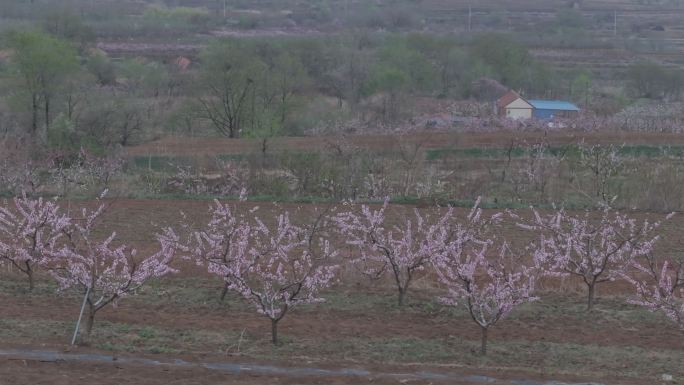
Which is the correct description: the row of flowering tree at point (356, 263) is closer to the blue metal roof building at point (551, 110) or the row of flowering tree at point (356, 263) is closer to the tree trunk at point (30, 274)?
the tree trunk at point (30, 274)

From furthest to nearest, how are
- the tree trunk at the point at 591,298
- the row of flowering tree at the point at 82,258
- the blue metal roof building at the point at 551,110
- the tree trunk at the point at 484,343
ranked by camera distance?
the blue metal roof building at the point at 551,110
the tree trunk at the point at 591,298
the row of flowering tree at the point at 82,258
the tree trunk at the point at 484,343

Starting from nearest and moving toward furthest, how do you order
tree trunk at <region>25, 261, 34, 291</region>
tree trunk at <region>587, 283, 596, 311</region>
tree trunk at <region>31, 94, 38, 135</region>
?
tree trunk at <region>587, 283, 596, 311</region> < tree trunk at <region>25, 261, 34, 291</region> < tree trunk at <region>31, 94, 38, 135</region>

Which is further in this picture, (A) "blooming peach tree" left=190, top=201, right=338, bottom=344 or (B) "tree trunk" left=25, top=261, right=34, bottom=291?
(B) "tree trunk" left=25, top=261, right=34, bottom=291

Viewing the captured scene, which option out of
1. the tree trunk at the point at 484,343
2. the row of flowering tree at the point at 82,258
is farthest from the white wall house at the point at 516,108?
the tree trunk at the point at 484,343

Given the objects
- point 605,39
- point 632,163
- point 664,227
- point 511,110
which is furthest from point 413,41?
point 664,227

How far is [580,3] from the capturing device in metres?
136

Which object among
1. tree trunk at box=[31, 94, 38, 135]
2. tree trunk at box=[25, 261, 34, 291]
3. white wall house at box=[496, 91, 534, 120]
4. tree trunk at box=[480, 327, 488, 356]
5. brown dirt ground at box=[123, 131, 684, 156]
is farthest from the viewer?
white wall house at box=[496, 91, 534, 120]

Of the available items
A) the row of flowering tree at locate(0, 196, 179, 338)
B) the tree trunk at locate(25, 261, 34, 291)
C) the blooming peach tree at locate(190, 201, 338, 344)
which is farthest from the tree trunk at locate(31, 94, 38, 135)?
the blooming peach tree at locate(190, 201, 338, 344)

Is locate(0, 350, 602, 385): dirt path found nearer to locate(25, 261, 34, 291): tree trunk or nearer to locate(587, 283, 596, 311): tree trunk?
locate(25, 261, 34, 291): tree trunk

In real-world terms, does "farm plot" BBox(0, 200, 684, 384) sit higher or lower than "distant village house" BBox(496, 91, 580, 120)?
higher

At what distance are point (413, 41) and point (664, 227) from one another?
54.1 metres

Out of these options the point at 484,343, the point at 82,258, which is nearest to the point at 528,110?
the point at 484,343

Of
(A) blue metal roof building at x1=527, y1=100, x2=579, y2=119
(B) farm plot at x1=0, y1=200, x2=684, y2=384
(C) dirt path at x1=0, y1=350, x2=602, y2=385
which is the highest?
(C) dirt path at x1=0, y1=350, x2=602, y2=385

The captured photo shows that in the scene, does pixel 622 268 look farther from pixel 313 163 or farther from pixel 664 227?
pixel 313 163
